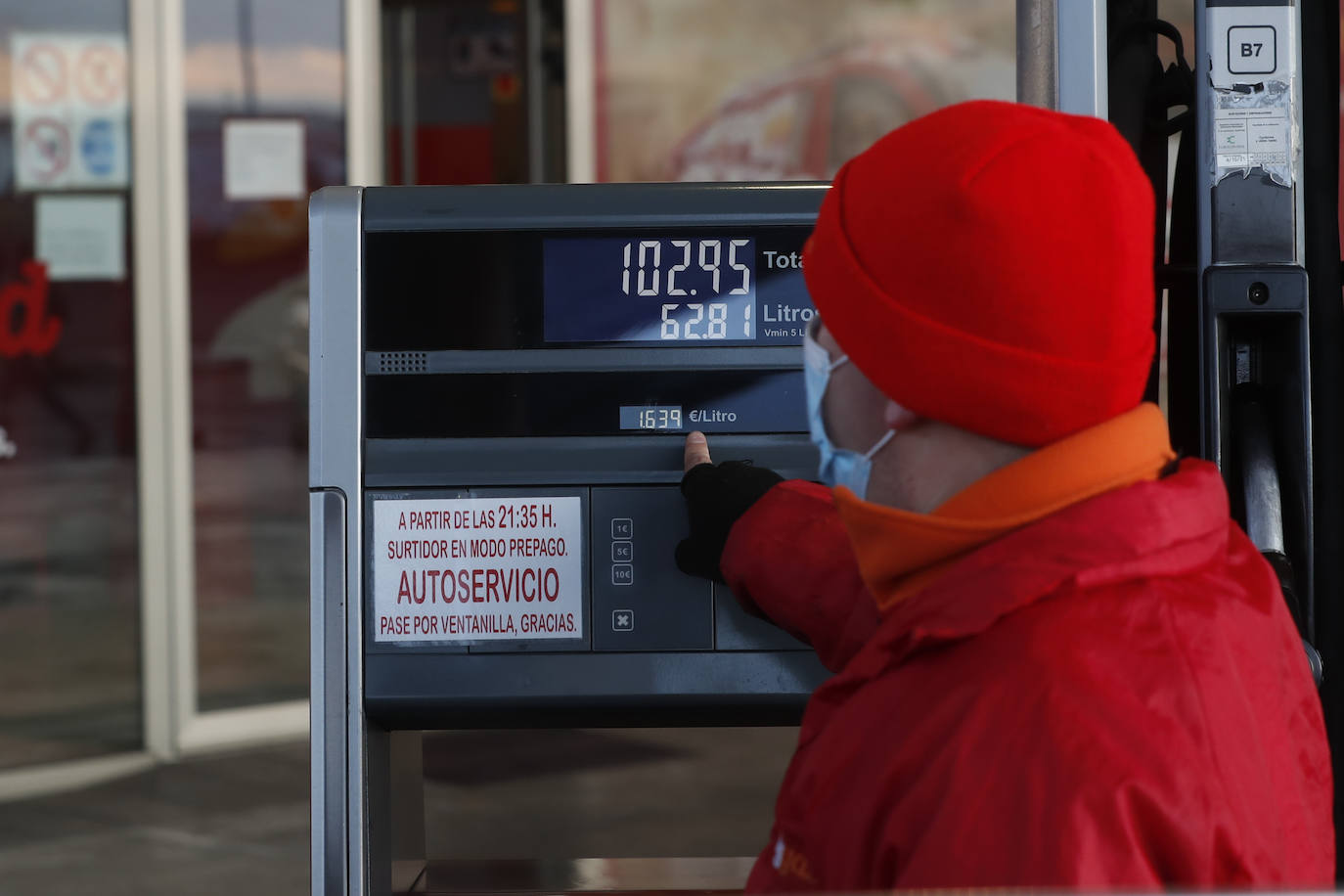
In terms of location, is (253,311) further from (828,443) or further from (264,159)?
(828,443)

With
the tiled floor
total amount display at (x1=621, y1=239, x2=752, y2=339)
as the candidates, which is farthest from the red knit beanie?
the tiled floor

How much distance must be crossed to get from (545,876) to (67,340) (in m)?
3.66

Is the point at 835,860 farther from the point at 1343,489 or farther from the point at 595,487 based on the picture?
the point at 1343,489

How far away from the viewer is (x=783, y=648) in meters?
1.89

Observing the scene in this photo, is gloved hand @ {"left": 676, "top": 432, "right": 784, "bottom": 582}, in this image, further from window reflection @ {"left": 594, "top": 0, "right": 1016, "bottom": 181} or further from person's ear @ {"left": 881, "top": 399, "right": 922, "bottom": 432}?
window reflection @ {"left": 594, "top": 0, "right": 1016, "bottom": 181}

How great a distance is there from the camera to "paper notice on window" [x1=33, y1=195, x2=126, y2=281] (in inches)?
204

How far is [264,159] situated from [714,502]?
14.1 feet

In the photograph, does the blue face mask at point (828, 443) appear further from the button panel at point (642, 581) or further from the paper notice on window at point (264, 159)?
the paper notice on window at point (264, 159)

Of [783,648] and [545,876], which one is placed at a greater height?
[783,648]

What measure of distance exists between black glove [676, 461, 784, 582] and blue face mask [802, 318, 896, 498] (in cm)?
37

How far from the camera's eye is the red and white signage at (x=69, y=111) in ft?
16.9

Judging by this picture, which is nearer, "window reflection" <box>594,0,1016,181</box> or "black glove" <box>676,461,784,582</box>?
"black glove" <box>676,461,784,582</box>

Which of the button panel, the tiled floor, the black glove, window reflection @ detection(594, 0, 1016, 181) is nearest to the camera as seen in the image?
the black glove

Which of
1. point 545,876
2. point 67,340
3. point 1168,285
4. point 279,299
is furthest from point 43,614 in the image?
point 1168,285
